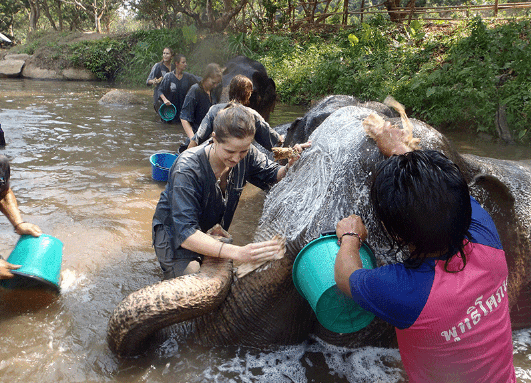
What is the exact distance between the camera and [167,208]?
9.68ft

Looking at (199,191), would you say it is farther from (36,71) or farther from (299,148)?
(36,71)

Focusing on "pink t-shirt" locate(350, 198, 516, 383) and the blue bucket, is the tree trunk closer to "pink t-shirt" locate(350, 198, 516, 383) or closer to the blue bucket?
the blue bucket

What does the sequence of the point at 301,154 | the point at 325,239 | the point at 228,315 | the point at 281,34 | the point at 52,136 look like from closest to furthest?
1. the point at 325,239
2. the point at 228,315
3. the point at 301,154
4. the point at 52,136
5. the point at 281,34

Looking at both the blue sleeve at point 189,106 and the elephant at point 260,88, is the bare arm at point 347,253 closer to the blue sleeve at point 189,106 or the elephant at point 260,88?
the blue sleeve at point 189,106

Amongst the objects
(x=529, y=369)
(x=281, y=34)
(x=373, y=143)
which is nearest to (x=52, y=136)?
(x=373, y=143)

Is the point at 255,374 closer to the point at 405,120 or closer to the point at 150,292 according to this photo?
the point at 150,292

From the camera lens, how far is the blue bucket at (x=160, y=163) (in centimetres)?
559

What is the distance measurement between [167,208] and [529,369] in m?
2.57

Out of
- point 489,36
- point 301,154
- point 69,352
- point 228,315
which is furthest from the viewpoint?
point 489,36

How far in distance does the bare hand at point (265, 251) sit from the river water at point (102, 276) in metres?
0.65

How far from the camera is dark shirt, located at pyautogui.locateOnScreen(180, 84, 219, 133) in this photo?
6.45 metres

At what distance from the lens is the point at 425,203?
1604 mm

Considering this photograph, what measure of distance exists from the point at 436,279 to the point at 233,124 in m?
1.40

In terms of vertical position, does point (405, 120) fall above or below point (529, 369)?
above
